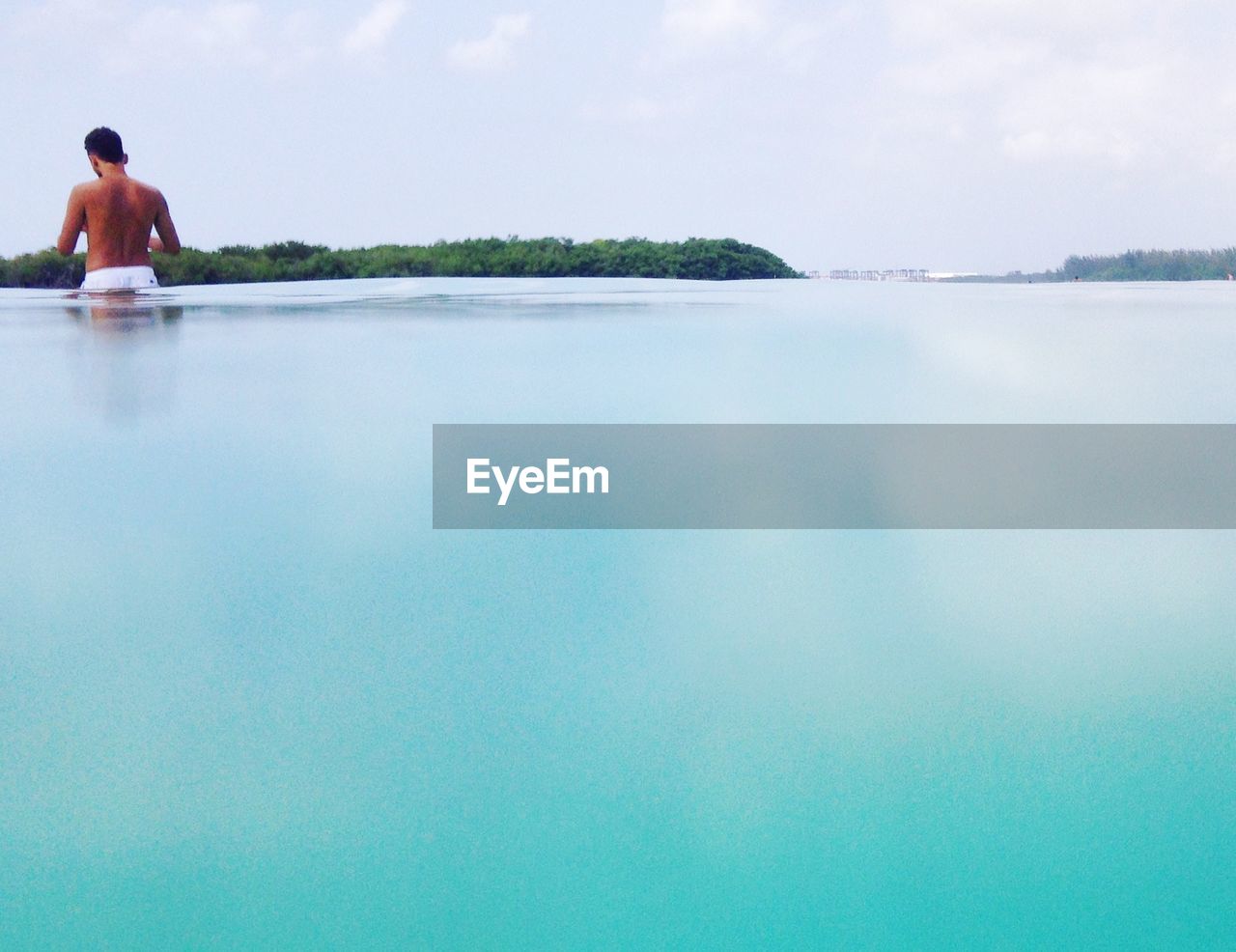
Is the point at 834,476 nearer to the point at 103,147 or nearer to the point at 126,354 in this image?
the point at 126,354

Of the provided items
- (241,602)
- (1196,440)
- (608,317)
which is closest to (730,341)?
(608,317)

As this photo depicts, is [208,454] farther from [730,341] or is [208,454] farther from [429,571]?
[730,341]

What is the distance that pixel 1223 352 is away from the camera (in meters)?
3.83

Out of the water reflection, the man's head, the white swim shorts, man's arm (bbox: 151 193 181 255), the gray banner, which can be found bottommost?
the gray banner

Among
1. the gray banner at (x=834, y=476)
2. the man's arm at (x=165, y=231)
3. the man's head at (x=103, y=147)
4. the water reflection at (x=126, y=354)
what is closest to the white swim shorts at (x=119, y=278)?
the water reflection at (x=126, y=354)

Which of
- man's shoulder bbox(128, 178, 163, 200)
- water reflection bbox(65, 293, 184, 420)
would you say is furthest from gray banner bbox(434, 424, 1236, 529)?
man's shoulder bbox(128, 178, 163, 200)

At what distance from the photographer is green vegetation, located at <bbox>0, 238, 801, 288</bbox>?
6555 millimetres

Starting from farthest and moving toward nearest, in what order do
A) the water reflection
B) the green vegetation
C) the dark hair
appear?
the green vegetation, the dark hair, the water reflection

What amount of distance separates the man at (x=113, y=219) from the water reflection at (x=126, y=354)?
173 mm

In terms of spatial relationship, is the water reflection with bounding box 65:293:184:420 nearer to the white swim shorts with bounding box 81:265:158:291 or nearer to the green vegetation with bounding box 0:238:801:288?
the white swim shorts with bounding box 81:265:158:291

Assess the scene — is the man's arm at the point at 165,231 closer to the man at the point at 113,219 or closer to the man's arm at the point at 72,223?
the man at the point at 113,219

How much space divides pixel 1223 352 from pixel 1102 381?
835 millimetres

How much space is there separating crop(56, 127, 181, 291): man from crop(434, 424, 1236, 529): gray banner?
289 cm

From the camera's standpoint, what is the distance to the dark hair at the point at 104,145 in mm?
4664
